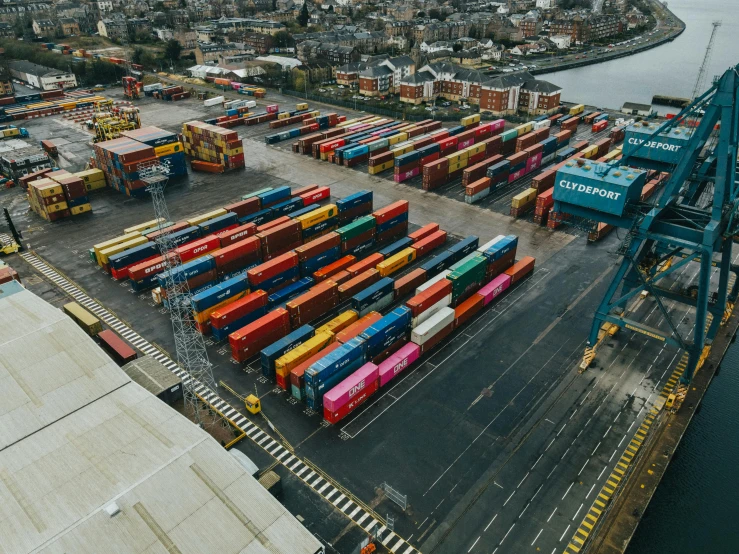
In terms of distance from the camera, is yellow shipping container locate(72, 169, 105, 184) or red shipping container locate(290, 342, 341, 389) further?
yellow shipping container locate(72, 169, 105, 184)

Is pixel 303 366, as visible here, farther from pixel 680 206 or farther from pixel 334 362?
pixel 680 206

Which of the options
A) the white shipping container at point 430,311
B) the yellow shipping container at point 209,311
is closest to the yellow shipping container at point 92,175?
the yellow shipping container at point 209,311

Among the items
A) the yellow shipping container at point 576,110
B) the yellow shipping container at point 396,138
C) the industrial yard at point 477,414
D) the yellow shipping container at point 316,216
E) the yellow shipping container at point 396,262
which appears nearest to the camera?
the industrial yard at point 477,414

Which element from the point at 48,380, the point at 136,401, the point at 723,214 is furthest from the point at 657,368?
the point at 48,380

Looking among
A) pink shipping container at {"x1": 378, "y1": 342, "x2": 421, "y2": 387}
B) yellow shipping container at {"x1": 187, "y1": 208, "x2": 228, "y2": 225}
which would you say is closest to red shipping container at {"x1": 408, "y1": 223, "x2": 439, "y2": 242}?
pink shipping container at {"x1": 378, "y1": 342, "x2": 421, "y2": 387}

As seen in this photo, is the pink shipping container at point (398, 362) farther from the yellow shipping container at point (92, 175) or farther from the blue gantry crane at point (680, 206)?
the yellow shipping container at point (92, 175)

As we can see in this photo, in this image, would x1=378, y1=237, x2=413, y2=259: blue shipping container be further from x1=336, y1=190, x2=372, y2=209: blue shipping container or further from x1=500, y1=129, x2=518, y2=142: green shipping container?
x1=500, y1=129, x2=518, y2=142: green shipping container
